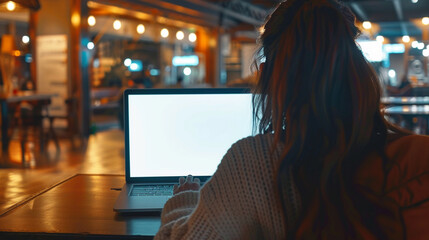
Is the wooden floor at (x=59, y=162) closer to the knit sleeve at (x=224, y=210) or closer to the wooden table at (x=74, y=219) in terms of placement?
the wooden table at (x=74, y=219)

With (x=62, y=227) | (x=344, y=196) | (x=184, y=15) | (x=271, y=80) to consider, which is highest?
(x=184, y=15)

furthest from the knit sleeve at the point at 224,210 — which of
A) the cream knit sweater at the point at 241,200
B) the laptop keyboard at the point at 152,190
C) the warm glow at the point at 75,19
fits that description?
the warm glow at the point at 75,19

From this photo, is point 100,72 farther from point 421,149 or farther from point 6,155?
point 421,149

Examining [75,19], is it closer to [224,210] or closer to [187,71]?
[187,71]

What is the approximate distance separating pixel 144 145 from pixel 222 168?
2.39 feet

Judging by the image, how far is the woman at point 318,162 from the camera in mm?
922

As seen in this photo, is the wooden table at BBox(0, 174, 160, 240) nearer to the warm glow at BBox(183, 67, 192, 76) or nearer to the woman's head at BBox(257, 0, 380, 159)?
the woman's head at BBox(257, 0, 380, 159)

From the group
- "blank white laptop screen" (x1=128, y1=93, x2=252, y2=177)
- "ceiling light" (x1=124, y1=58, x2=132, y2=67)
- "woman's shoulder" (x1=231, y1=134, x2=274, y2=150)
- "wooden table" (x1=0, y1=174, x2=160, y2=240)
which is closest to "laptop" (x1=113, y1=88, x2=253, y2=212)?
"blank white laptop screen" (x1=128, y1=93, x2=252, y2=177)

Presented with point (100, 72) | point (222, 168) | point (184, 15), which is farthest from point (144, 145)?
point (100, 72)

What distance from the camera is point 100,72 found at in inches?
651

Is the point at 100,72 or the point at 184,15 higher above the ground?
the point at 184,15

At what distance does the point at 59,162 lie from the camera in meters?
6.84

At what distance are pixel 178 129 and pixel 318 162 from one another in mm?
783

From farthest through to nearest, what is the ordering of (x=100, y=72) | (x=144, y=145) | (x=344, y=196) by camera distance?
1. (x=100, y=72)
2. (x=144, y=145)
3. (x=344, y=196)
